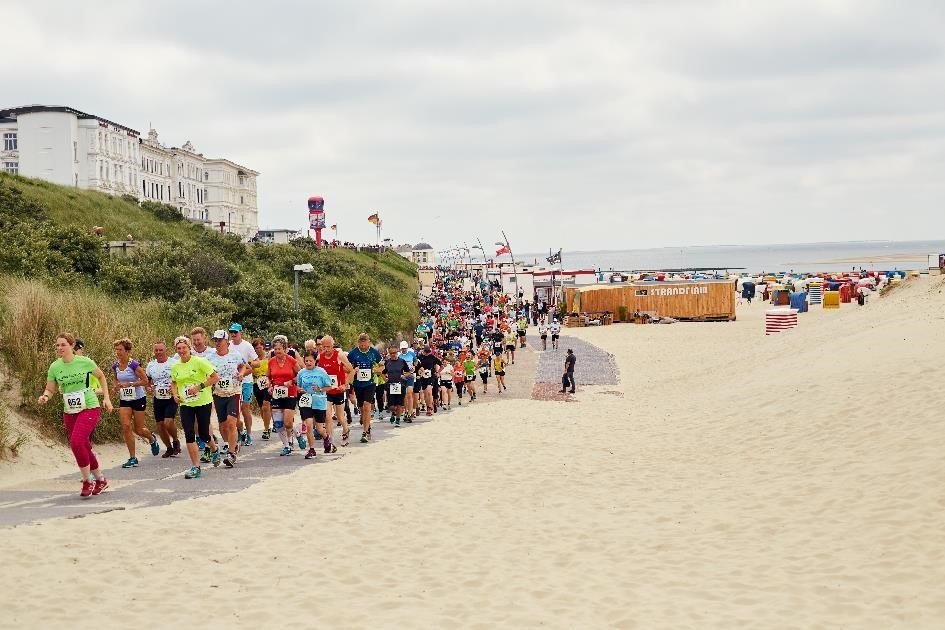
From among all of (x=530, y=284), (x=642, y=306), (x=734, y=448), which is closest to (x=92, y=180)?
(x=530, y=284)

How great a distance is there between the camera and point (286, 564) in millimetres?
6777

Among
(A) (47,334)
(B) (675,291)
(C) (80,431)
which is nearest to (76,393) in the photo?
(C) (80,431)

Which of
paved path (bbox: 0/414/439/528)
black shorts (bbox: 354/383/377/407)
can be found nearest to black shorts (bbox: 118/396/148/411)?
paved path (bbox: 0/414/439/528)

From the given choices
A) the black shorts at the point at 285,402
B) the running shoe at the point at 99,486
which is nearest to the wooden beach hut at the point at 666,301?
the black shorts at the point at 285,402

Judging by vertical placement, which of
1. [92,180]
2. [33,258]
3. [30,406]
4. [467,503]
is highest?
[92,180]

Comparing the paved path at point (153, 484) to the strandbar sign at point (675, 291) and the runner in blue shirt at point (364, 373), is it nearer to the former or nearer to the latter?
the runner in blue shirt at point (364, 373)

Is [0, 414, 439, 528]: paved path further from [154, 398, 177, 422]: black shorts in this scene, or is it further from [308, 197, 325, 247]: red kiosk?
[308, 197, 325, 247]: red kiosk

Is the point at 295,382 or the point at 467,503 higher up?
the point at 295,382

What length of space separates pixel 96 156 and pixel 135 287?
4319cm

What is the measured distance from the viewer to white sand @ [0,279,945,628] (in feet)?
19.2

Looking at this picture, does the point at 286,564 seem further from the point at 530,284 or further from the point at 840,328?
the point at 530,284

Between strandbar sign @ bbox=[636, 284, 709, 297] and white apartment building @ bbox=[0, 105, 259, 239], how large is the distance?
2683cm

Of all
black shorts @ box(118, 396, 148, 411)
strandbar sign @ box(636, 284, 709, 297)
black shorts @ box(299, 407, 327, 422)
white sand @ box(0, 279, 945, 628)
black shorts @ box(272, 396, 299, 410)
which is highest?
strandbar sign @ box(636, 284, 709, 297)

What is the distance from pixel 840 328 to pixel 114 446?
19.2m
